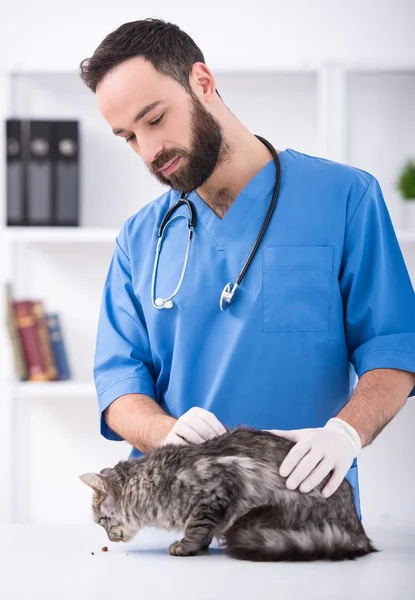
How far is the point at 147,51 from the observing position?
4.66 feet

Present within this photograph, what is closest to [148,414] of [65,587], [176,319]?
[176,319]

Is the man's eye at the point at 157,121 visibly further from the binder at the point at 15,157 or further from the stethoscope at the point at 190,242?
the binder at the point at 15,157

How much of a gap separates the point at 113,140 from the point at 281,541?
6.94 ft

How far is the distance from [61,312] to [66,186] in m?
→ 0.50

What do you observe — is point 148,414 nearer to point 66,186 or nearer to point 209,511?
point 209,511

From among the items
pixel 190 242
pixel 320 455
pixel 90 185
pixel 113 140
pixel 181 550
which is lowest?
pixel 181 550

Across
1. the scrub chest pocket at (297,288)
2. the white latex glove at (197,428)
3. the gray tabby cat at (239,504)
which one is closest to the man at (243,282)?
the scrub chest pocket at (297,288)

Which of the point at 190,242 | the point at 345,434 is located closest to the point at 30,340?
the point at 190,242

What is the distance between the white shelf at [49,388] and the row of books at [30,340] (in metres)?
0.03

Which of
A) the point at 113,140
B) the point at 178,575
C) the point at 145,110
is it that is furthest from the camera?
the point at 113,140

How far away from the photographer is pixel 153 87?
1.40 meters

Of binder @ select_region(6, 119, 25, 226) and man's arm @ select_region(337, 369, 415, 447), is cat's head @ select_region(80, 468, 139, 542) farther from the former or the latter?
binder @ select_region(6, 119, 25, 226)

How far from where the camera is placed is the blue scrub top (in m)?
1.46

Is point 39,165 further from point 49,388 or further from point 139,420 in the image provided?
point 139,420
